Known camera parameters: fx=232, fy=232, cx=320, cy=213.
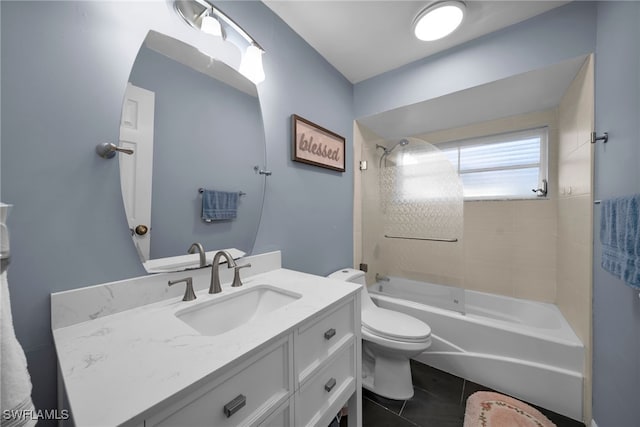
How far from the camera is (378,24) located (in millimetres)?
1505

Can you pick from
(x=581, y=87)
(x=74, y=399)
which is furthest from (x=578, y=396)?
(x=74, y=399)

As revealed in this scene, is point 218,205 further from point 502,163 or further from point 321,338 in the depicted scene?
point 502,163

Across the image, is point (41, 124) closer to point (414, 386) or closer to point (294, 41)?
point (294, 41)

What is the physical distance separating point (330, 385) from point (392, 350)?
0.68 m

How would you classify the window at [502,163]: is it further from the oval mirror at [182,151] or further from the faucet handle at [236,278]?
the faucet handle at [236,278]

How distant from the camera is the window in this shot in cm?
212

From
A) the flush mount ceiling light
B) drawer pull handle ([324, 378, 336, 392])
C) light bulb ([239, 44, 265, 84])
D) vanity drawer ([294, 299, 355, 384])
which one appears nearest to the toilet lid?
vanity drawer ([294, 299, 355, 384])

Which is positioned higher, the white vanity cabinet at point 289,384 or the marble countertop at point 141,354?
the marble countertop at point 141,354

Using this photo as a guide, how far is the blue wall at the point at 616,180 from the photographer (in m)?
0.95

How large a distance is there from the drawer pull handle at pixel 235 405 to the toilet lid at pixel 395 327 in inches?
42.2

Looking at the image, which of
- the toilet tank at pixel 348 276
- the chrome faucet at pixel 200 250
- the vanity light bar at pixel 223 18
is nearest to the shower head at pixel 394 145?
the toilet tank at pixel 348 276

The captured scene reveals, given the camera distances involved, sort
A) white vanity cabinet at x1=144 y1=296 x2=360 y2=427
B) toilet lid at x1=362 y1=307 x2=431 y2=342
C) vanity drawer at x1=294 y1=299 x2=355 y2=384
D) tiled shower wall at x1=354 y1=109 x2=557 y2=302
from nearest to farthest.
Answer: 1. white vanity cabinet at x1=144 y1=296 x2=360 y2=427
2. vanity drawer at x1=294 y1=299 x2=355 y2=384
3. toilet lid at x1=362 y1=307 x2=431 y2=342
4. tiled shower wall at x1=354 y1=109 x2=557 y2=302

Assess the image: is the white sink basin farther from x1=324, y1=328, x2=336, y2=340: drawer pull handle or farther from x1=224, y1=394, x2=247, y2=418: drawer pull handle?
x1=224, y1=394, x2=247, y2=418: drawer pull handle

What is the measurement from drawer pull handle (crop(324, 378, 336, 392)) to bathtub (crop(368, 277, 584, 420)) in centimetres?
116
